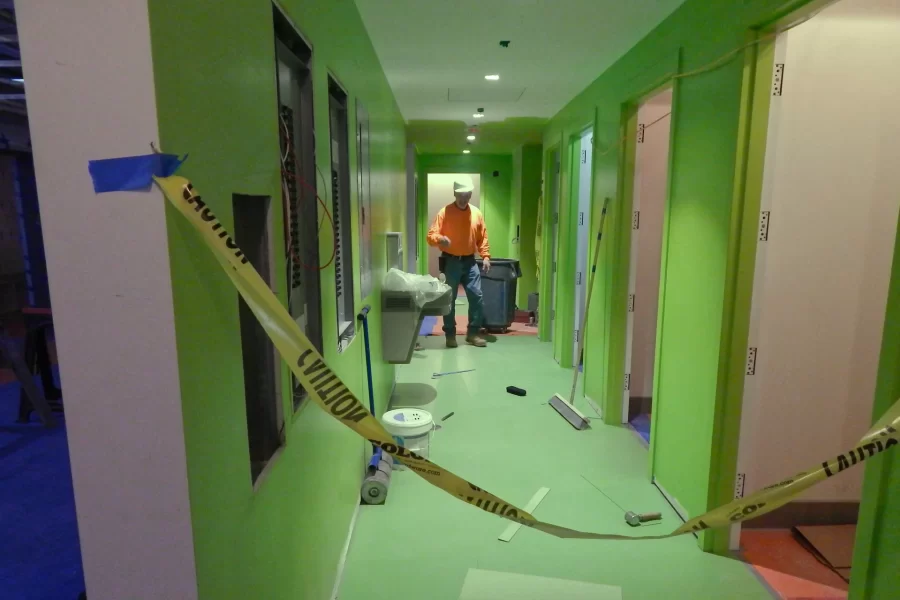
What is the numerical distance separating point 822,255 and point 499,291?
13.7 feet

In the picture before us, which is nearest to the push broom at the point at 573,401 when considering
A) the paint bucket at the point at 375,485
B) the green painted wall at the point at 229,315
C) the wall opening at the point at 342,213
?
the paint bucket at the point at 375,485

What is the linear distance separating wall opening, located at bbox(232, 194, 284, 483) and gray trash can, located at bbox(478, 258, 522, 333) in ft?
15.8

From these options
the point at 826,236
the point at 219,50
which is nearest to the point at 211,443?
the point at 219,50

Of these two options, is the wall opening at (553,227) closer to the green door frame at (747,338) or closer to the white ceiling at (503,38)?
the white ceiling at (503,38)

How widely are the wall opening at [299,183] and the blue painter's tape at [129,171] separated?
2.40ft

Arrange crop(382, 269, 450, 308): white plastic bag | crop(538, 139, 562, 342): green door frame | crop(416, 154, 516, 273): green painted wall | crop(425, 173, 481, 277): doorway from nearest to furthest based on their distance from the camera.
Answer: crop(382, 269, 450, 308): white plastic bag
crop(538, 139, 562, 342): green door frame
crop(416, 154, 516, 273): green painted wall
crop(425, 173, 481, 277): doorway

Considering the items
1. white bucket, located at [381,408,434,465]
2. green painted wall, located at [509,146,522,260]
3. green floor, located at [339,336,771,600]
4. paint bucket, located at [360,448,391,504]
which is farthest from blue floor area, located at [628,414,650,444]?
green painted wall, located at [509,146,522,260]

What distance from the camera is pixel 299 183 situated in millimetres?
1787

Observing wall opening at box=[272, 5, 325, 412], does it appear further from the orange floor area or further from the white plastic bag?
the orange floor area

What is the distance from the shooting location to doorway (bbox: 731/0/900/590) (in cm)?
218

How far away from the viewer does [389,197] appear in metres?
4.27

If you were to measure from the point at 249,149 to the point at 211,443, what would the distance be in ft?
2.12

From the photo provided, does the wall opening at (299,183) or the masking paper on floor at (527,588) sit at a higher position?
the wall opening at (299,183)

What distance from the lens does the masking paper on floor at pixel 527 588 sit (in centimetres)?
204
